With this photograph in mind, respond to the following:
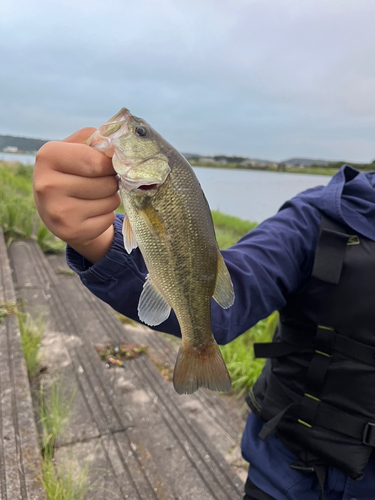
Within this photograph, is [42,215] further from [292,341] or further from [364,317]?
[364,317]

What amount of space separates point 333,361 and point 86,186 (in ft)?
5.99

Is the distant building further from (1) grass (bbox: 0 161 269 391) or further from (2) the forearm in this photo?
(1) grass (bbox: 0 161 269 391)

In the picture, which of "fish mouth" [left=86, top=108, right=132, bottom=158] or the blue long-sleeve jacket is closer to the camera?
"fish mouth" [left=86, top=108, right=132, bottom=158]

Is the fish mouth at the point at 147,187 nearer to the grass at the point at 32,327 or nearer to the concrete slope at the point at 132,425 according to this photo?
the concrete slope at the point at 132,425

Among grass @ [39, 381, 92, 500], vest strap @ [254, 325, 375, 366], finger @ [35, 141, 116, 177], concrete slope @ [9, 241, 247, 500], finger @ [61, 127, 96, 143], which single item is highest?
finger @ [61, 127, 96, 143]

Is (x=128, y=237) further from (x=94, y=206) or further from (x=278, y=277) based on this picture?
(x=278, y=277)

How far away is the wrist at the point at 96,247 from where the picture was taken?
4.54 feet

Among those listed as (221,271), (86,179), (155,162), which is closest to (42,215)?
(86,179)

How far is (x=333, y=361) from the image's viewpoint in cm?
212

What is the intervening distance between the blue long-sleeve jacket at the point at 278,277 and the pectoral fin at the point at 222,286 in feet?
1.11

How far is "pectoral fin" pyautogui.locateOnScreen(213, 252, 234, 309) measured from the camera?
1394 mm

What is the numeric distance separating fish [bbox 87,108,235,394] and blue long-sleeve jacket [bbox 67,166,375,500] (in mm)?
194

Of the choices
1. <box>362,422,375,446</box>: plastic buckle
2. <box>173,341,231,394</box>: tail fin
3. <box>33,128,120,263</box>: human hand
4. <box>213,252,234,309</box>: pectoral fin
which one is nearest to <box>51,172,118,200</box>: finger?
<box>33,128,120,263</box>: human hand

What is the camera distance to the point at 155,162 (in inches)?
51.7
